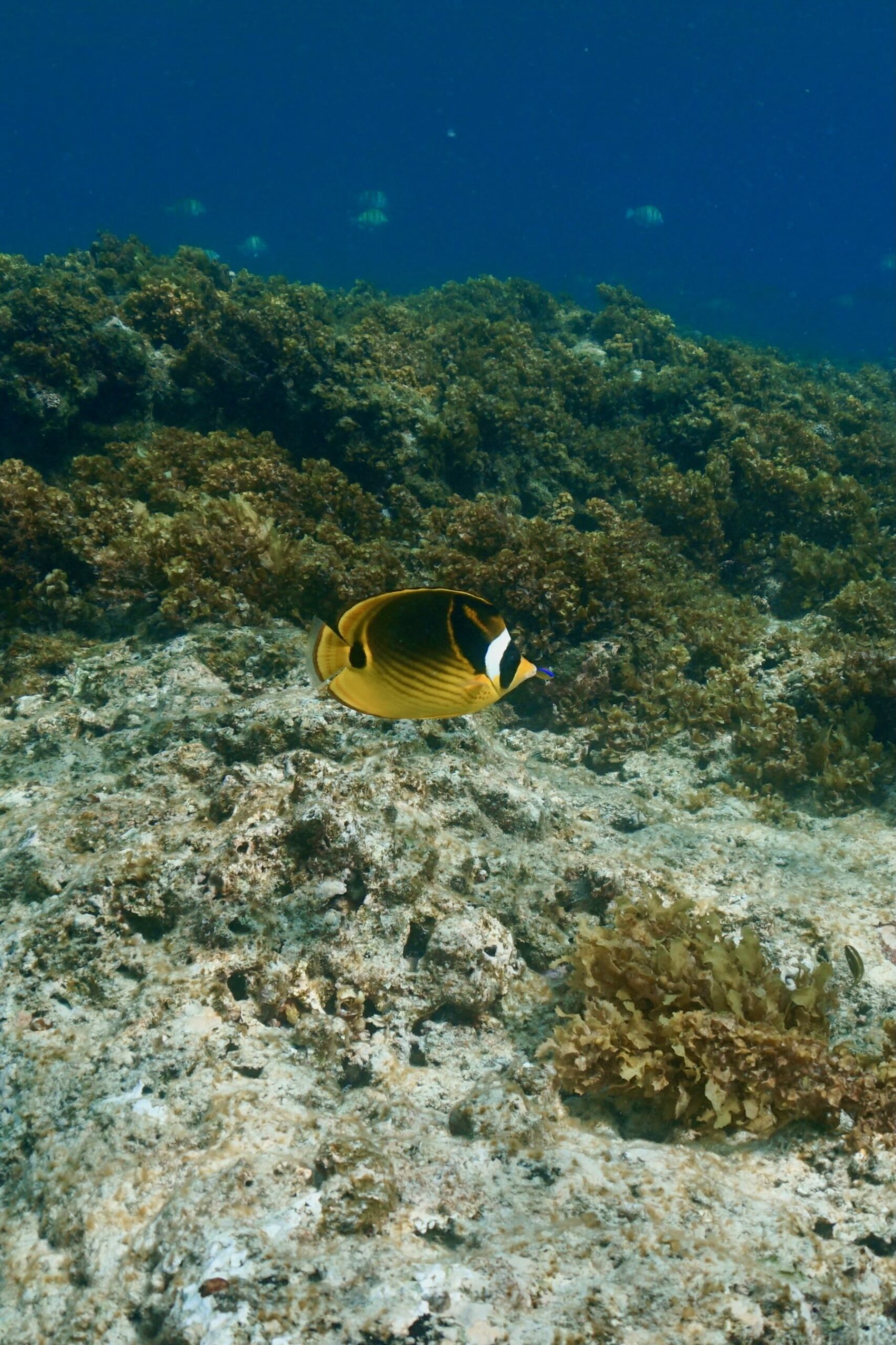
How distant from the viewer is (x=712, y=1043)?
103 inches

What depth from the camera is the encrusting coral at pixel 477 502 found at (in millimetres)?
5227

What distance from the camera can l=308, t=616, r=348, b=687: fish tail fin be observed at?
6.01 feet

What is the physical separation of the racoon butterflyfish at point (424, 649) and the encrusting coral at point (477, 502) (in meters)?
3.37

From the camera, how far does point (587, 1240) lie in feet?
6.69

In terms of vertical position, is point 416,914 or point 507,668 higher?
point 507,668

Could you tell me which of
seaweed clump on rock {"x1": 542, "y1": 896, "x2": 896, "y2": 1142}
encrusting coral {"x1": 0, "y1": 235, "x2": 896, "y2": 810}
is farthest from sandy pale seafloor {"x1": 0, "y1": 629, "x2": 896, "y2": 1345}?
encrusting coral {"x1": 0, "y1": 235, "x2": 896, "y2": 810}

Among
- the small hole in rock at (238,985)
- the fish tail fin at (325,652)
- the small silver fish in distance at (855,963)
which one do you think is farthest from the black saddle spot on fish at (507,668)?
the small silver fish in distance at (855,963)

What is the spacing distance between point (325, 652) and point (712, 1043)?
2.09m

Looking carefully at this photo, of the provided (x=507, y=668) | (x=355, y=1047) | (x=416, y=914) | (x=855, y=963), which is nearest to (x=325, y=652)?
(x=507, y=668)

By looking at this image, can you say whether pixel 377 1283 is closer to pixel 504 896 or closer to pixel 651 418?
pixel 504 896

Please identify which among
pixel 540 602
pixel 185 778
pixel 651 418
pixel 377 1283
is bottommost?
pixel 377 1283

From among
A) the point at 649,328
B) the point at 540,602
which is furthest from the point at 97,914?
the point at 649,328

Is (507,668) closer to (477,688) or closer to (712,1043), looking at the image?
(477,688)

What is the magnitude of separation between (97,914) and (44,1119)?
77 centimetres
